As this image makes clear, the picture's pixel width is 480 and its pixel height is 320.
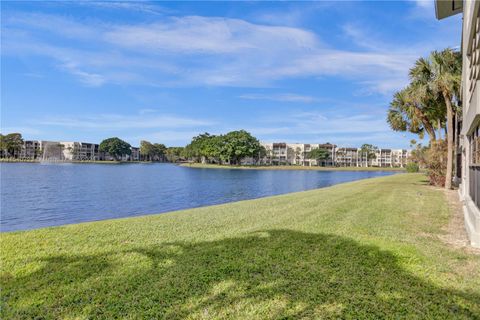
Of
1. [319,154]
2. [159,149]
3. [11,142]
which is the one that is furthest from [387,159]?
[11,142]

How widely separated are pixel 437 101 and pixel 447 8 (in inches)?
324

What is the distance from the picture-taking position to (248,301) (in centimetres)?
397

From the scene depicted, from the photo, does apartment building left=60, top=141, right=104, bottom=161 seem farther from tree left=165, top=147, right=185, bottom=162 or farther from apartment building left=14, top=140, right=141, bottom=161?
tree left=165, top=147, right=185, bottom=162

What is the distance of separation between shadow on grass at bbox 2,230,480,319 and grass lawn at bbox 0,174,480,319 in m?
0.01

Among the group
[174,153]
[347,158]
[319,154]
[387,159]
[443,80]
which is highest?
[443,80]

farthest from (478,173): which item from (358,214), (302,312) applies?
(302,312)

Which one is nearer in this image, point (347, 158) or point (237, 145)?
point (237, 145)

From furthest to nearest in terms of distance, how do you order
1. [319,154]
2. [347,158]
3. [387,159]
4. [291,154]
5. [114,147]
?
[387,159]
[347,158]
[291,154]
[114,147]
[319,154]

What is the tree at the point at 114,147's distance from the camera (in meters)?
155

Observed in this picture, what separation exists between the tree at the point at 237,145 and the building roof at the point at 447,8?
84.5m

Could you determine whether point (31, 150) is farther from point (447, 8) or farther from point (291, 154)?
point (447, 8)

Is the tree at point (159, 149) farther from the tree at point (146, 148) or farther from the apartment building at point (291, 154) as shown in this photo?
the apartment building at point (291, 154)

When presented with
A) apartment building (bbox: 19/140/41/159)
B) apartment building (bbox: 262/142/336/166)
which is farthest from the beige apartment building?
apartment building (bbox: 19/140/41/159)

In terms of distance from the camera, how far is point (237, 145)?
102 metres
